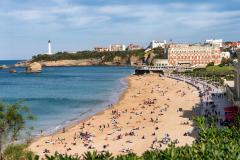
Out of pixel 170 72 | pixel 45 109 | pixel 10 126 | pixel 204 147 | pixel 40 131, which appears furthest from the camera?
pixel 170 72

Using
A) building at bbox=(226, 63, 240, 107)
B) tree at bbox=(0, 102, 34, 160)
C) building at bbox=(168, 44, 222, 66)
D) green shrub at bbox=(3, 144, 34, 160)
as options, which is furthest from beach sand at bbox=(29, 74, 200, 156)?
building at bbox=(168, 44, 222, 66)

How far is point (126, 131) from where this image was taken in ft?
146

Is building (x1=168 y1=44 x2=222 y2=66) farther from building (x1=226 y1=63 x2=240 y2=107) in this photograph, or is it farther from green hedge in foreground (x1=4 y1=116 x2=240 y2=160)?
green hedge in foreground (x1=4 y1=116 x2=240 y2=160)

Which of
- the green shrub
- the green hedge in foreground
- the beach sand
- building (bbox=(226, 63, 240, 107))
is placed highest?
the green hedge in foreground

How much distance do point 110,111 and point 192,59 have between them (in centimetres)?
12421

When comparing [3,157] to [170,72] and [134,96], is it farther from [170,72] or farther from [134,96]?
[170,72]

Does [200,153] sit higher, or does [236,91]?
[200,153]

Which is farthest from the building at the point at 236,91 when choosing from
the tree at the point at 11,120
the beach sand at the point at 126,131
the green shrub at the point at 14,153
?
the green shrub at the point at 14,153

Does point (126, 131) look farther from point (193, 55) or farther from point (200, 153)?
point (193, 55)

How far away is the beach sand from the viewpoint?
3738 centimetres

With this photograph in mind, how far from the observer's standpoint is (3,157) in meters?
26.5

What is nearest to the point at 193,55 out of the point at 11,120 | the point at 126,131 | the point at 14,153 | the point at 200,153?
the point at 126,131

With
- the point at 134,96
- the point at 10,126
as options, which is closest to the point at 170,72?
the point at 134,96

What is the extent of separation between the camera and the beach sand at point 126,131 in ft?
123
